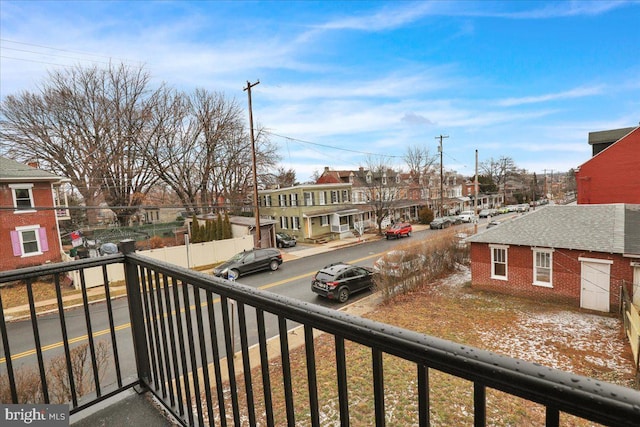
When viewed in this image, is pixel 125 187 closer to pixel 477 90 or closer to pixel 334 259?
pixel 334 259

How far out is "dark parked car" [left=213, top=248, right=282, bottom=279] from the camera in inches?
564

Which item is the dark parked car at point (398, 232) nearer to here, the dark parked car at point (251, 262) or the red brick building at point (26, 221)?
the dark parked car at point (251, 262)

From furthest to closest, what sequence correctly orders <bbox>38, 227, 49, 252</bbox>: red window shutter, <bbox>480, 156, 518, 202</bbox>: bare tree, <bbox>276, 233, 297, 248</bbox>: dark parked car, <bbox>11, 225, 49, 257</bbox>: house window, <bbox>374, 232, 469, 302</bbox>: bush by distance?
<bbox>480, 156, 518, 202</bbox>: bare tree → <bbox>276, 233, 297, 248</bbox>: dark parked car → <bbox>38, 227, 49, 252</bbox>: red window shutter → <bbox>11, 225, 49, 257</bbox>: house window → <bbox>374, 232, 469, 302</bbox>: bush

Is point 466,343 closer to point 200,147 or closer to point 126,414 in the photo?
point 126,414

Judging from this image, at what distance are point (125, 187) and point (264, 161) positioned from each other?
1103cm

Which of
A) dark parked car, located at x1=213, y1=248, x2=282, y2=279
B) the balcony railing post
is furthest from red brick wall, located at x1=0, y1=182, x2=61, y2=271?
the balcony railing post

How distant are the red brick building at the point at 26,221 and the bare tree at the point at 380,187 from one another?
72.9ft

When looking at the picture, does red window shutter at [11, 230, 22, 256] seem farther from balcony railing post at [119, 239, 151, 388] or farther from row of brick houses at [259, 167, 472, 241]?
balcony railing post at [119, 239, 151, 388]

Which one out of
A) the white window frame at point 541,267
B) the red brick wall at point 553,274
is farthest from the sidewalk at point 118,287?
the white window frame at point 541,267

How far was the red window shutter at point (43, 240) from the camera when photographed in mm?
14789

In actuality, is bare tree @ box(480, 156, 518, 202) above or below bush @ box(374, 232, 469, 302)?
above

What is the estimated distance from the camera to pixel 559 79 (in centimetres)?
1780

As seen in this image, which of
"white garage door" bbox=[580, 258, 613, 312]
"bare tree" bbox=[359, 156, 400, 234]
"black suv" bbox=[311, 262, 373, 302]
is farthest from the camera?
"bare tree" bbox=[359, 156, 400, 234]

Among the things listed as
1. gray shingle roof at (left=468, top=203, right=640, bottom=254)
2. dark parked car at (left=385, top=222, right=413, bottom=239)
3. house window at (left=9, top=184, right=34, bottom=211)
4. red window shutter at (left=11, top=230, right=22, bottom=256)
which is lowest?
dark parked car at (left=385, top=222, right=413, bottom=239)
